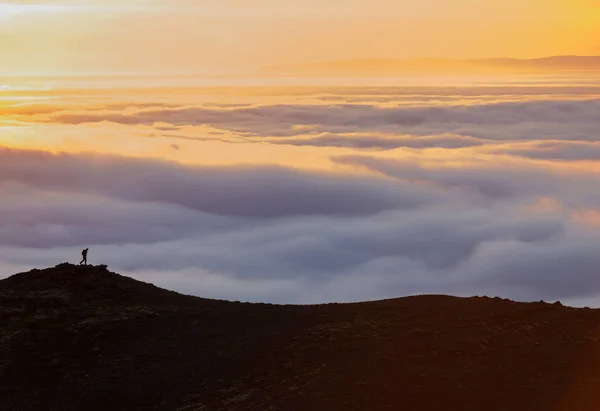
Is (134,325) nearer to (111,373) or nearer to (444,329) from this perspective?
(111,373)

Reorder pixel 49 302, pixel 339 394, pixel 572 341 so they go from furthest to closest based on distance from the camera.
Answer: pixel 49 302, pixel 572 341, pixel 339 394

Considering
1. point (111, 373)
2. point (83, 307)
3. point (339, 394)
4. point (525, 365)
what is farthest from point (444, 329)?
point (83, 307)

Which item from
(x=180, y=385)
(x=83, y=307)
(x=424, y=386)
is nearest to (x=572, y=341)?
(x=424, y=386)

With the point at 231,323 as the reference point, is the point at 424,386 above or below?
below

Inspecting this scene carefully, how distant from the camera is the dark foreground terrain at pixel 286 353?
26.2 meters

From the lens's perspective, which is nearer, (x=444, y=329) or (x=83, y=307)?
(x=444, y=329)

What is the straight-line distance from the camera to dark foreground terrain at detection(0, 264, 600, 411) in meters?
26.2

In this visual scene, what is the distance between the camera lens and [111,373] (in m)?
32.5

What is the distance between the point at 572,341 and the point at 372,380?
27.4 feet

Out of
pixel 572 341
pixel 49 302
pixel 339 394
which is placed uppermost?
pixel 49 302

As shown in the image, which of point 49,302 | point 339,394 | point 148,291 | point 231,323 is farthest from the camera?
point 148,291

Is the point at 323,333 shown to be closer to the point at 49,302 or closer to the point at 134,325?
the point at 134,325

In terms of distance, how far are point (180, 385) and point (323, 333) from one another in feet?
19.9

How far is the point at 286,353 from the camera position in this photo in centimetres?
3119
